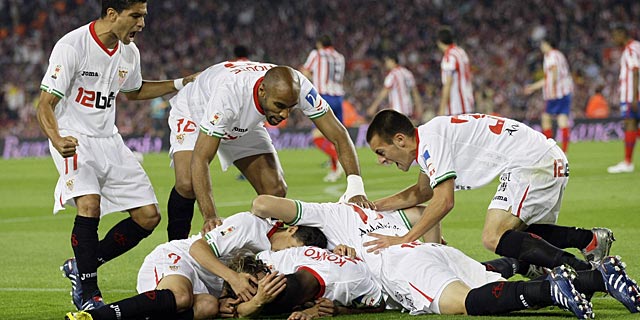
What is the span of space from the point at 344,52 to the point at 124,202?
29722 millimetres

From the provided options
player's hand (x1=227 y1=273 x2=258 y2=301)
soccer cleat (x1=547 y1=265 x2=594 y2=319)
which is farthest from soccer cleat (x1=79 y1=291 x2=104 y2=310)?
soccer cleat (x1=547 y1=265 x2=594 y2=319)

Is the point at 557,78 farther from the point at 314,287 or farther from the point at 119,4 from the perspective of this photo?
the point at 314,287

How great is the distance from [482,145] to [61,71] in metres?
2.94

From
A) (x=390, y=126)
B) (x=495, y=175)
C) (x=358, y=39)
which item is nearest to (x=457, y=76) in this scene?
(x=495, y=175)

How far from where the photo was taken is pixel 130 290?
24.9 ft

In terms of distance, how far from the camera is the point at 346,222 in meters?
6.80

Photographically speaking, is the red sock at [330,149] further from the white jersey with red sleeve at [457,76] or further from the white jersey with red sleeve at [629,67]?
the white jersey with red sleeve at [629,67]

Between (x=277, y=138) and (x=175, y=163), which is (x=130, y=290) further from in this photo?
(x=277, y=138)

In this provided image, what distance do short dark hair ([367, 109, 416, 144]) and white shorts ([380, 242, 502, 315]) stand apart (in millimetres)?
759

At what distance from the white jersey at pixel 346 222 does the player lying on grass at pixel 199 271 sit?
70 millimetres

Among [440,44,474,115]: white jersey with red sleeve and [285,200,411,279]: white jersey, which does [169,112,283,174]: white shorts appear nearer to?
[285,200,411,279]: white jersey

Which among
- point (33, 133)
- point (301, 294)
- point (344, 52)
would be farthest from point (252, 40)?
point (301, 294)

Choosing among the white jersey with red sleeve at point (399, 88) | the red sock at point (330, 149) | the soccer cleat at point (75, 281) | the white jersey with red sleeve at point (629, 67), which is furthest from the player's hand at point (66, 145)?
the white jersey with red sleeve at point (399, 88)

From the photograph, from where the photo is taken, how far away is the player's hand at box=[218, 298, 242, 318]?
→ 20.0 feet
